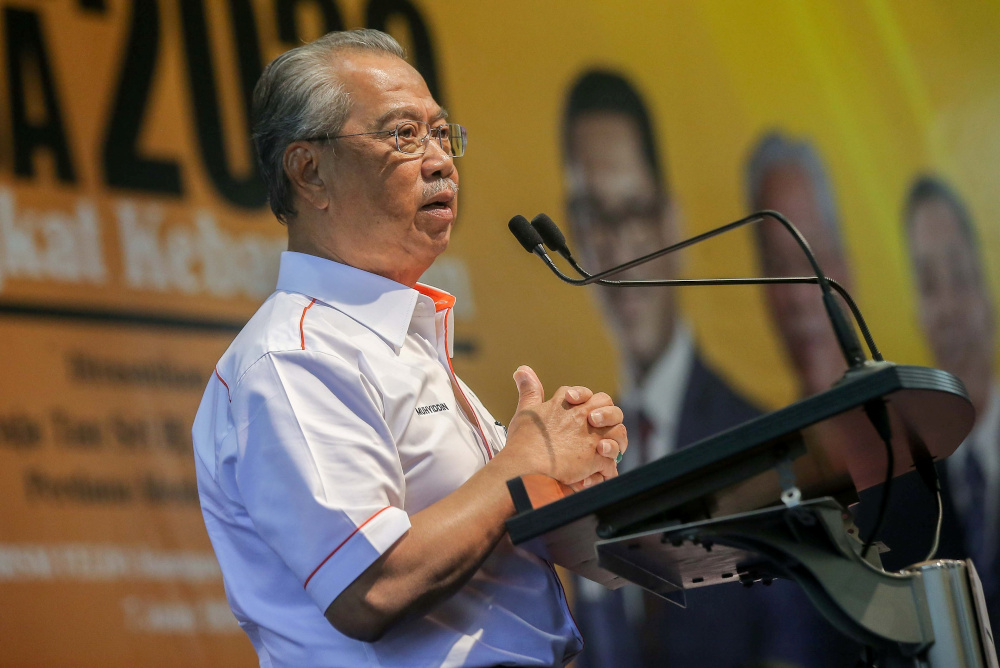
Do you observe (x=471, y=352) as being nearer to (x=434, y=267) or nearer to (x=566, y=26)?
(x=434, y=267)

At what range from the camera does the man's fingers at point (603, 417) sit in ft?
4.70

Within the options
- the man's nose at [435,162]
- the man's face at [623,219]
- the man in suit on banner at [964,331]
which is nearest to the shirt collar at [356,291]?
the man's nose at [435,162]

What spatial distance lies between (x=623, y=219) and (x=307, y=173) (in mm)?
1929

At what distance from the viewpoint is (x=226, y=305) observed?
265cm

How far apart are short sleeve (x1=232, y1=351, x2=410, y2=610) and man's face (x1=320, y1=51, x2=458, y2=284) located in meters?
0.39

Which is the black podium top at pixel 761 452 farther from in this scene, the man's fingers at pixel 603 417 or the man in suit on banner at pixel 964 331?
the man in suit on banner at pixel 964 331

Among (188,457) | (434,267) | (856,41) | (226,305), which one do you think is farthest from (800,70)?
(188,457)

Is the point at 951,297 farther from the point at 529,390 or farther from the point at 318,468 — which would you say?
the point at 318,468

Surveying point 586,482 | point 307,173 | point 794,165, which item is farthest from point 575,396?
point 794,165

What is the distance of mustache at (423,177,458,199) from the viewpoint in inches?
69.1

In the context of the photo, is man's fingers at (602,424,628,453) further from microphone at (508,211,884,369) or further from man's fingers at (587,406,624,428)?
microphone at (508,211,884,369)

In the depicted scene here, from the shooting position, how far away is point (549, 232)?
1580 millimetres

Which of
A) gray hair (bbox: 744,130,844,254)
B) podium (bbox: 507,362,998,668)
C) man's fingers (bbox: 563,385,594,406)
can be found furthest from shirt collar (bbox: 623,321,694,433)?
podium (bbox: 507,362,998,668)

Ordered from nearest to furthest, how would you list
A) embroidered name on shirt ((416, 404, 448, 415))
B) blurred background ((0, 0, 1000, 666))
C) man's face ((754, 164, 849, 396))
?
1. embroidered name on shirt ((416, 404, 448, 415))
2. blurred background ((0, 0, 1000, 666))
3. man's face ((754, 164, 849, 396))
